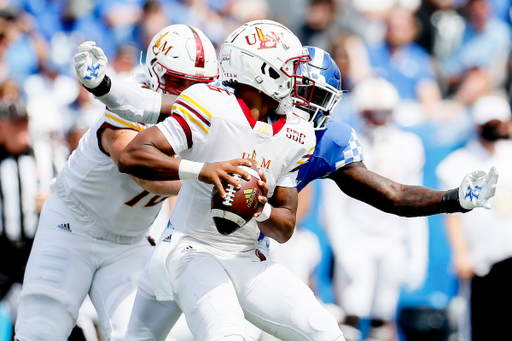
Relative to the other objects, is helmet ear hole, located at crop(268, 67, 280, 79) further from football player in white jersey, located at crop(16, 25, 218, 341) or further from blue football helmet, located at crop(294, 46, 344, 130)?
football player in white jersey, located at crop(16, 25, 218, 341)

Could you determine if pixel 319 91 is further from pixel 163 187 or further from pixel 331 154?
pixel 163 187

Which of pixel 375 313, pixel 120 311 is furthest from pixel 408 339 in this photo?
pixel 120 311

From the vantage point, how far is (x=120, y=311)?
11.6 ft

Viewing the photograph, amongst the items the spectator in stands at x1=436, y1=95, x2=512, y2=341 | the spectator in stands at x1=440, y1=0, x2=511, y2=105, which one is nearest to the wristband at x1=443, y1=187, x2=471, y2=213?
the spectator in stands at x1=436, y1=95, x2=512, y2=341

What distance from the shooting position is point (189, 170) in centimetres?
265

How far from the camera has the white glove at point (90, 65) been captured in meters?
2.88

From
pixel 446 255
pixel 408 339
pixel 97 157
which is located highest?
pixel 97 157

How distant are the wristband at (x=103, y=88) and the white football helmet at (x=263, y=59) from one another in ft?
1.68

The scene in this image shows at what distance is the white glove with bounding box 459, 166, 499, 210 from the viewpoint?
301cm

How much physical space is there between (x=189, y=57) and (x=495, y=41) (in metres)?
5.28

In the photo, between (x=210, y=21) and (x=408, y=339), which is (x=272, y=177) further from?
(x=210, y=21)

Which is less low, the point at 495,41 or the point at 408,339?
the point at 495,41

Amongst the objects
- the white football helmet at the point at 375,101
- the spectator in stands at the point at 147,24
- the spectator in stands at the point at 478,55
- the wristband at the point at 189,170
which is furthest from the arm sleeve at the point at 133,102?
the spectator in stands at the point at 478,55

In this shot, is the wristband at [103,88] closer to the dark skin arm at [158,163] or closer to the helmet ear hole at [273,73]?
the dark skin arm at [158,163]
